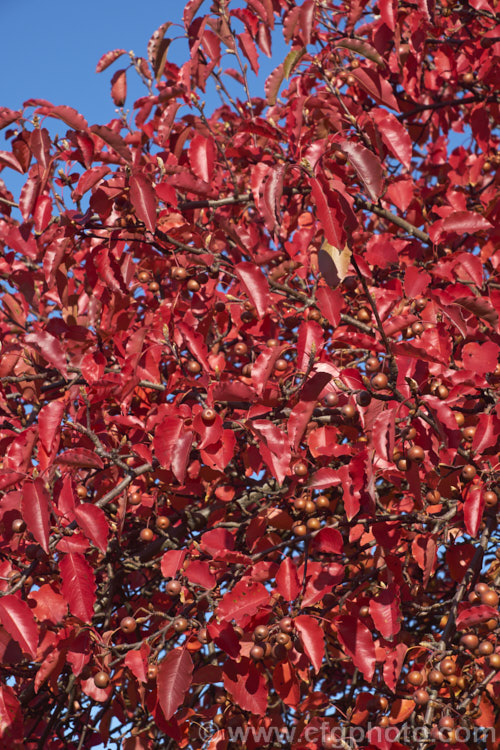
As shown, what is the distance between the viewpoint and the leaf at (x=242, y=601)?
7.22ft

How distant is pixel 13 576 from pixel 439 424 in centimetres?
140

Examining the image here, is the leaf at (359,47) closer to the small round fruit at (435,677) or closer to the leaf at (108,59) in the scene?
the leaf at (108,59)

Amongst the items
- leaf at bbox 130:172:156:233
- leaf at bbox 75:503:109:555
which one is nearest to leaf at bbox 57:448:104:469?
leaf at bbox 75:503:109:555

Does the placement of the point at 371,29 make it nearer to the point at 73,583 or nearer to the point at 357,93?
the point at 357,93

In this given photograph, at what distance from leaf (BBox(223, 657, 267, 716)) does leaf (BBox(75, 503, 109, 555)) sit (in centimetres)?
61

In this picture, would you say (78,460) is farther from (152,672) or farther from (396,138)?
(396,138)

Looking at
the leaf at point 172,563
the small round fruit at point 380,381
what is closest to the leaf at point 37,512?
the leaf at point 172,563

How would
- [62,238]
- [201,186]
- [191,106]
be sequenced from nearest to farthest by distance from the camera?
[62,238]
[201,186]
[191,106]

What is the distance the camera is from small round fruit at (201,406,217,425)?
2285 millimetres

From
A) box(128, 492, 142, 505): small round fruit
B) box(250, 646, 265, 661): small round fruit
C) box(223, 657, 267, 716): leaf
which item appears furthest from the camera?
box(128, 492, 142, 505): small round fruit

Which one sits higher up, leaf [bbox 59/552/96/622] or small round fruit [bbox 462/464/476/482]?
small round fruit [bbox 462/464/476/482]

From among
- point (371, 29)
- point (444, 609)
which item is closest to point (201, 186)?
point (371, 29)

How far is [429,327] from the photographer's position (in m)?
2.51

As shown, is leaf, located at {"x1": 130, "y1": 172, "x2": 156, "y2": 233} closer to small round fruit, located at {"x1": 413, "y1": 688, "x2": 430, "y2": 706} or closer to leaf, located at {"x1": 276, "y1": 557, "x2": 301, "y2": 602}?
leaf, located at {"x1": 276, "y1": 557, "x2": 301, "y2": 602}
